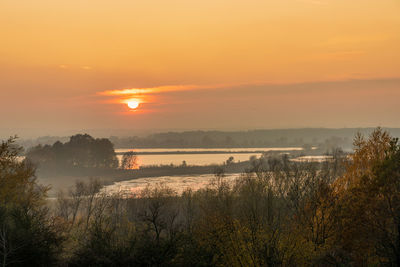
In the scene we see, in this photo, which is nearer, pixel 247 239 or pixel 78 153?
pixel 247 239

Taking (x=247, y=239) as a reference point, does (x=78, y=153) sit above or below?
above

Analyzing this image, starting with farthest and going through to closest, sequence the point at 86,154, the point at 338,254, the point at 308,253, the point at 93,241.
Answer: the point at 86,154
the point at 338,254
the point at 308,253
the point at 93,241

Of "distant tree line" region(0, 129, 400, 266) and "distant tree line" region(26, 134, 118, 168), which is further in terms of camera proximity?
"distant tree line" region(26, 134, 118, 168)

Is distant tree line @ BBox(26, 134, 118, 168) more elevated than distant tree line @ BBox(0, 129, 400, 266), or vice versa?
distant tree line @ BBox(26, 134, 118, 168)

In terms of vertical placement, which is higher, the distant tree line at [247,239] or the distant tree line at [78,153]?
the distant tree line at [78,153]

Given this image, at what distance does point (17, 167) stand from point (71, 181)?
7612 cm

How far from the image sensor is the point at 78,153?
123 metres

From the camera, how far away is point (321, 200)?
37.2 metres

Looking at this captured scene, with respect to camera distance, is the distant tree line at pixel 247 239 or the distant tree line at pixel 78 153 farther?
the distant tree line at pixel 78 153

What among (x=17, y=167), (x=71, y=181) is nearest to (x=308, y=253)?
(x=17, y=167)

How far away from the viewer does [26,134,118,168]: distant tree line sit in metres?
119

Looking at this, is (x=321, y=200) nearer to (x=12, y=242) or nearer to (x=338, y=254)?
(x=338, y=254)

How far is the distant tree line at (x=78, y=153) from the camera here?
390 ft

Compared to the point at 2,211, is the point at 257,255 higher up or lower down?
lower down
